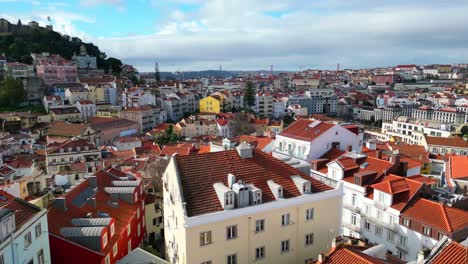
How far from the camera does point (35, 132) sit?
70.6m

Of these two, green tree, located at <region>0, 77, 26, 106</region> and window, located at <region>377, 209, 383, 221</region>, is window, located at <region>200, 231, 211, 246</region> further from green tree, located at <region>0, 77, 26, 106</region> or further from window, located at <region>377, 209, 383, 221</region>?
green tree, located at <region>0, 77, 26, 106</region>

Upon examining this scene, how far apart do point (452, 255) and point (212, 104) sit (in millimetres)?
94142

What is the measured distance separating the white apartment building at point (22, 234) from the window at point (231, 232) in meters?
7.97

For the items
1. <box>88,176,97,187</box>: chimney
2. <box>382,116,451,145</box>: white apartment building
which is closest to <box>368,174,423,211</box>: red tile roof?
<box>88,176,97,187</box>: chimney

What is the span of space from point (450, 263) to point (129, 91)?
9818 cm

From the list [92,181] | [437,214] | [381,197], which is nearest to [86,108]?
[92,181]

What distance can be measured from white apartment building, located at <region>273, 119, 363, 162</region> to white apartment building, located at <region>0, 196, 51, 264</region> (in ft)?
60.5

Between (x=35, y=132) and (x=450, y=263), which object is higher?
(x=450, y=263)

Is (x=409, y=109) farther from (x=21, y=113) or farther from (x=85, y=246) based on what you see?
(x=85, y=246)

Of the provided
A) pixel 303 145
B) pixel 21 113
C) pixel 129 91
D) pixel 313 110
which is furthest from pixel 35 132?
pixel 313 110

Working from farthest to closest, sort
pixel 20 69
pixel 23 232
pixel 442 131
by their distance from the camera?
pixel 20 69, pixel 442 131, pixel 23 232

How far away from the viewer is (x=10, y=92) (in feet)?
289

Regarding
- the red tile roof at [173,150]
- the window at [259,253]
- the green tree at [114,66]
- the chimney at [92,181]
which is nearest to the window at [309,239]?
the window at [259,253]

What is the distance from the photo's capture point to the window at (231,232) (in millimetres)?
16391
